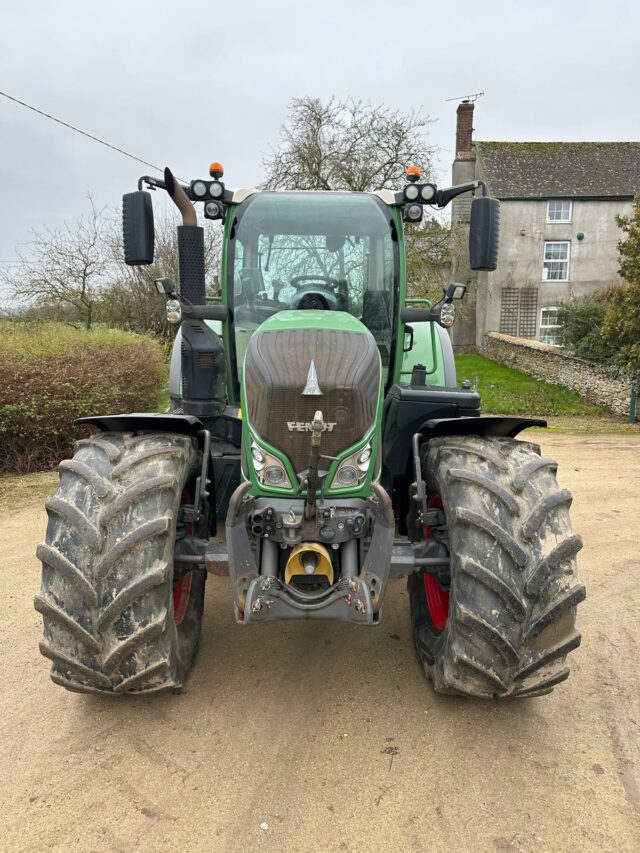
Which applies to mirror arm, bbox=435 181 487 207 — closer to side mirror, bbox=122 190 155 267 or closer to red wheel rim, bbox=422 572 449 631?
side mirror, bbox=122 190 155 267

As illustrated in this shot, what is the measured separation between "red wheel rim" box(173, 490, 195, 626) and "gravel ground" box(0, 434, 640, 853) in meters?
0.27

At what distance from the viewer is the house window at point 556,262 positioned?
26328 millimetres

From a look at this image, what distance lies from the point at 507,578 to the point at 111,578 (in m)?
1.55

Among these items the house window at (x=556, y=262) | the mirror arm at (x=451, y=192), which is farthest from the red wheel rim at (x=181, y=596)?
the house window at (x=556, y=262)

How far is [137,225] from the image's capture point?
134 inches

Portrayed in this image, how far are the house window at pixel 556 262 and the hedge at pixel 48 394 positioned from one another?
71.5 feet

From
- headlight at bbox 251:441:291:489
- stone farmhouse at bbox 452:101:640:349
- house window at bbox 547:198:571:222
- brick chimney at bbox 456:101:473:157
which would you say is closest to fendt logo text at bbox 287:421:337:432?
headlight at bbox 251:441:291:489

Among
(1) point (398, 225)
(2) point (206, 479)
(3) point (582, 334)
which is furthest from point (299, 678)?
(3) point (582, 334)

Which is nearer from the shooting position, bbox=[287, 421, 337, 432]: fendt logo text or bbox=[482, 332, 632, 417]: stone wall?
bbox=[287, 421, 337, 432]: fendt logo text

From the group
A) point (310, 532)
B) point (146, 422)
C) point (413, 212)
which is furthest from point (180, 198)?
point (310, 532)

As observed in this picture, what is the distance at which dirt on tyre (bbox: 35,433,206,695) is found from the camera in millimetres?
2459

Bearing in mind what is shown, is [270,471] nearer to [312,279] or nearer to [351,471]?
[351,471]

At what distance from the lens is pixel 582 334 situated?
18.3 meters

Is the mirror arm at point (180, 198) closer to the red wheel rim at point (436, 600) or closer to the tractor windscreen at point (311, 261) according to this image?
the tractor windscreen at point (311, 261)
